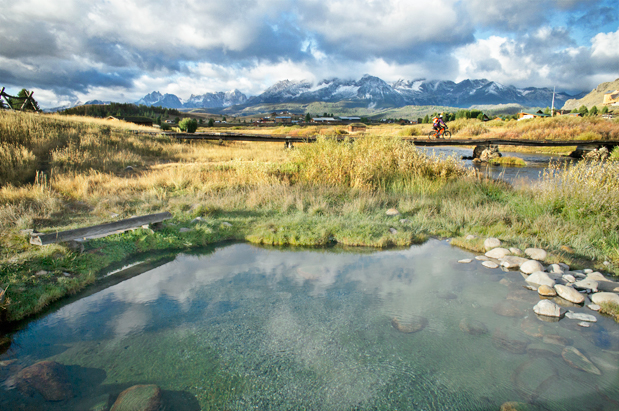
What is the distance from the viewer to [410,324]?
13.2ft

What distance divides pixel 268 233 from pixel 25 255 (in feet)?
13.0

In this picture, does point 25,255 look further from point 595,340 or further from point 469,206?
point 469,206

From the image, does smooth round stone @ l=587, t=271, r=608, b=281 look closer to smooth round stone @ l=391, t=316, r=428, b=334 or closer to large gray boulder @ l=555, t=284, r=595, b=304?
large gray boulder @ l=555, t=284, r=595, b=304

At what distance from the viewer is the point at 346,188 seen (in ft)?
32.8

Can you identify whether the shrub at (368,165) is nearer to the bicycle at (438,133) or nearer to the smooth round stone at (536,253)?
the smooth round stone at (536,253)

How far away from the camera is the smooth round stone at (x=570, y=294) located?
4.47 meters

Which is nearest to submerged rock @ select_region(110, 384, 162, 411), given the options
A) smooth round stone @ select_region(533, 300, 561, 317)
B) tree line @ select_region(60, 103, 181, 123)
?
smooth round stone @ select_region(533, 300, 561, 317)

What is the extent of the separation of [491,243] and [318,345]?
4.58 meters

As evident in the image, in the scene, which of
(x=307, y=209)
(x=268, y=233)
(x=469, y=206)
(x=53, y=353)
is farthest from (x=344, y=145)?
(x=53, y=353)

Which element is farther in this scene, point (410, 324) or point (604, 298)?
point (604, 298)

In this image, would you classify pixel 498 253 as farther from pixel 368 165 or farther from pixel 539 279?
pixel 368 165

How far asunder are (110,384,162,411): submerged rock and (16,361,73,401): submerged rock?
1.62 ft

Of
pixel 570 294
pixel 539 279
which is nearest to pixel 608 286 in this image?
pixel 570 294

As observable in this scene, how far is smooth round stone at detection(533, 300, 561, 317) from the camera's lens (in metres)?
4.17
